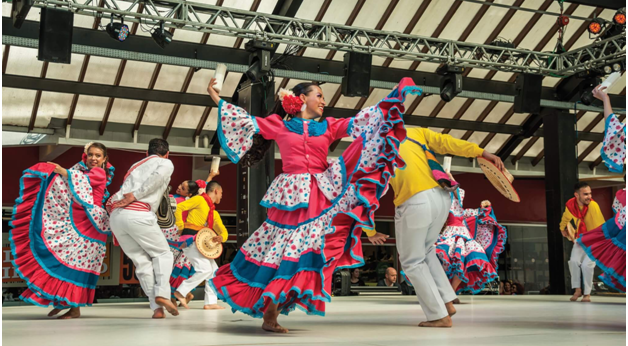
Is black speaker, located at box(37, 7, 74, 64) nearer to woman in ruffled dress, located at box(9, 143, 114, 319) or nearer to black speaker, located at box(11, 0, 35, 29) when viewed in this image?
black speaker, located at box(11, 0, 35, 29)

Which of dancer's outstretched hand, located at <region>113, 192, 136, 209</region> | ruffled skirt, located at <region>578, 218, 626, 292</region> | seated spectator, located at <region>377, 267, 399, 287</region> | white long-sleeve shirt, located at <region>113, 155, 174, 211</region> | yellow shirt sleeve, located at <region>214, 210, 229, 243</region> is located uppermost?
white long-sleeve shirt, located at <region>113, 155, 174, 211</region>

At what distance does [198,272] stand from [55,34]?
3184mm

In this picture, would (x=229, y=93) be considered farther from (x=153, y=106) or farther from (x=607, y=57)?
(x=607, y=57)

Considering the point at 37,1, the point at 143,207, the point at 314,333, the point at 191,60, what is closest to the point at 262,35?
the point at 191,60

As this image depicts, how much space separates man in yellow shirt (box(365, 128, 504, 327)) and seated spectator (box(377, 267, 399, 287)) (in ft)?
31.9

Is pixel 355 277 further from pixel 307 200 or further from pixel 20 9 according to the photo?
pixel 307 200

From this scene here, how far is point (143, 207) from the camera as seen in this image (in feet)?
15.1

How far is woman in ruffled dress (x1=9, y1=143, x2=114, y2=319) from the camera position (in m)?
4.77

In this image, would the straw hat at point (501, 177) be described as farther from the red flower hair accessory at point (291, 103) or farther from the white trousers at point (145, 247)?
the white trousers at point (145, 247)

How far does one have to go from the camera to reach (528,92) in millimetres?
10578

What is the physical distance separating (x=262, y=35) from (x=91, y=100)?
15.1 ft

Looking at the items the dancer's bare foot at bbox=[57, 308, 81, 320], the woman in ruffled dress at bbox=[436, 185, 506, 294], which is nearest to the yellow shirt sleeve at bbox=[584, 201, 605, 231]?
the woman in ruffled dress at bbox=[436, 185, 506, 294]

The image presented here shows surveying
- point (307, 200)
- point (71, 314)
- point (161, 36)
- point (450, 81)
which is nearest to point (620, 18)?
point (450, 81)

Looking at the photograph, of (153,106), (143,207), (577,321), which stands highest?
(153,106)
